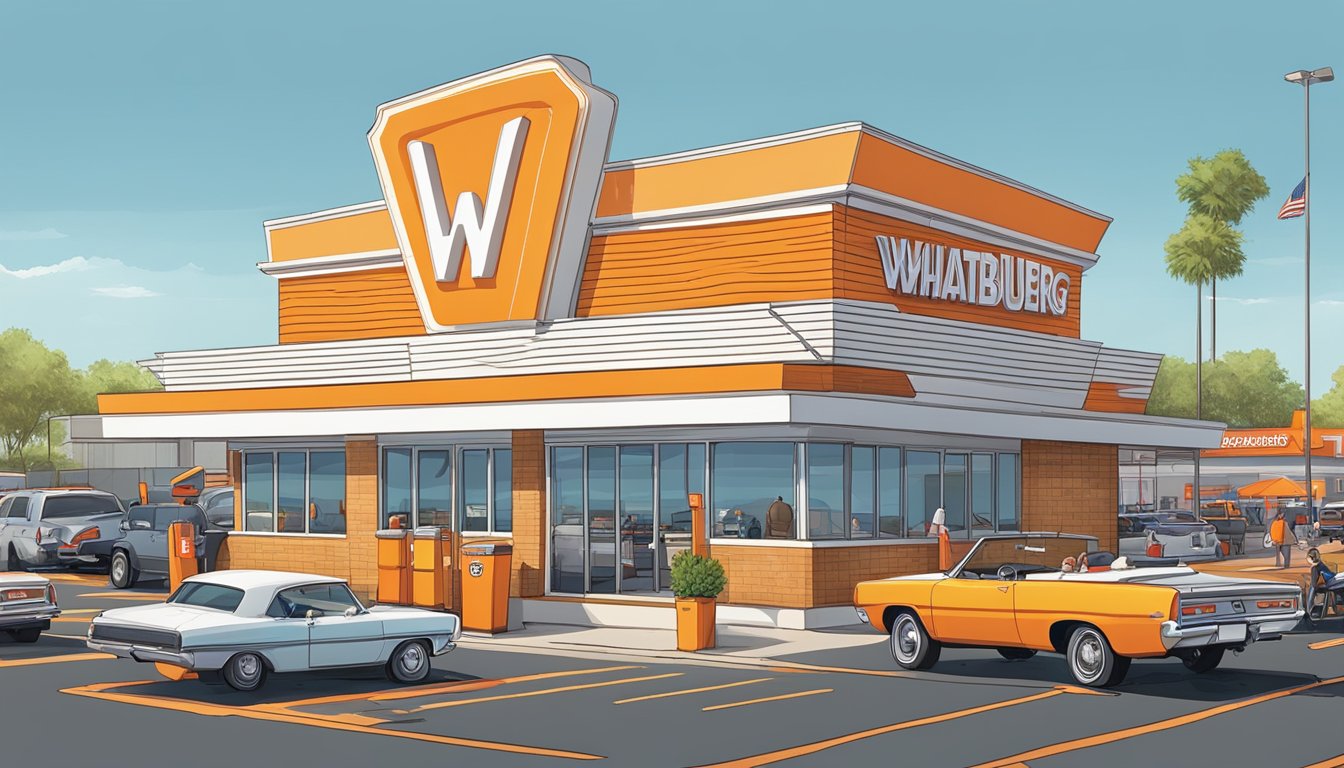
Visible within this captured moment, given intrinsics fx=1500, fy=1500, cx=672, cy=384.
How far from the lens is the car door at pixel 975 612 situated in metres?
17.3

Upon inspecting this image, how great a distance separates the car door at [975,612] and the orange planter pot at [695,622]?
399 centimetres

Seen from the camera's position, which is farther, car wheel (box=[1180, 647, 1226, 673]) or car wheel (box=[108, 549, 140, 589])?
car wheel (box=[108, 549, 140, 589])

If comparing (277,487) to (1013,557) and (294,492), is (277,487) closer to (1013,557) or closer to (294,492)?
(294,492)

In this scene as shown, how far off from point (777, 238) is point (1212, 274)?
7491 cm

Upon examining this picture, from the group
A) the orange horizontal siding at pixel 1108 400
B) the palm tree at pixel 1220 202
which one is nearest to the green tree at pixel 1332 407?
the palm tree at pixel 1220 202

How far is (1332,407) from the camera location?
176 metres

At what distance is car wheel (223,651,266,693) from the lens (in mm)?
16344

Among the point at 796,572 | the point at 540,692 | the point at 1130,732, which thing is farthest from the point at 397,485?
the point at 1130,732

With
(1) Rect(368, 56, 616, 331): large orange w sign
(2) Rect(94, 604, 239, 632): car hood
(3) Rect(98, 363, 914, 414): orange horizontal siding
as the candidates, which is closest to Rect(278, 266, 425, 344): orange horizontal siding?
(1) Rect(368, 56, 616, 331): large orange w sign

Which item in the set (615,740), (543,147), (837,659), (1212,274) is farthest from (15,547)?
(1212,274)

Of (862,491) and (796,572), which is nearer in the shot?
(796,572)

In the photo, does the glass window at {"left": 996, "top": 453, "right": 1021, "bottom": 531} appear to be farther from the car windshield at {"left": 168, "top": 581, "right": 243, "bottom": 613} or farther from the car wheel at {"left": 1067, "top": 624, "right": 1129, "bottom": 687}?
the car windshield at {"left": 168, "top": 581, "right": 243, "bottom": 613}

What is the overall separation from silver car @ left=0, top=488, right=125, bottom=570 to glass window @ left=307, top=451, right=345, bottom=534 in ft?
26.9

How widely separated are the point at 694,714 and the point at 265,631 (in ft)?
16.5
